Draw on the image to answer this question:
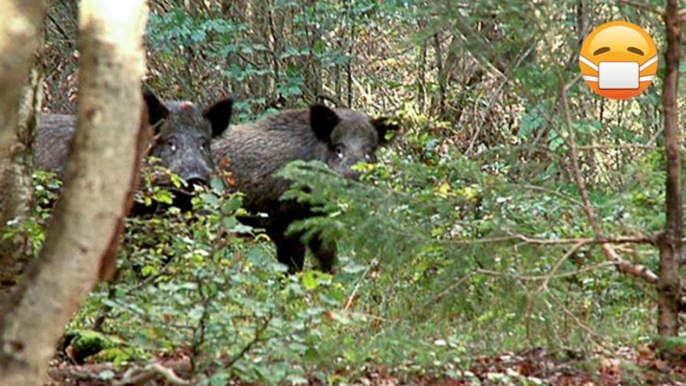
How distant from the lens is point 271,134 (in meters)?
12.2

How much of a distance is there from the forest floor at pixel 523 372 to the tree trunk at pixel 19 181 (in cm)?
52

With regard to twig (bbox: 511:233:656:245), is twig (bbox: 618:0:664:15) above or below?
above

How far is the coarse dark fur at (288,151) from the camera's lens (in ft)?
37.8

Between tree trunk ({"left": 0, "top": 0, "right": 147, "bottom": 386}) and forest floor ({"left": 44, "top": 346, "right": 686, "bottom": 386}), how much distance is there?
142cm

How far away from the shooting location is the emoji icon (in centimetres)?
716

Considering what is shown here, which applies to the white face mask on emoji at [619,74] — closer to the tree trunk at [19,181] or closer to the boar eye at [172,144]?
the tree trunk at [19,181]

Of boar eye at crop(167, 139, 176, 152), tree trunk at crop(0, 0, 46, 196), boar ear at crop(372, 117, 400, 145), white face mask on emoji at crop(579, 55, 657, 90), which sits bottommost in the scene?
tree trunk at crop(0, 0, 46, 196)

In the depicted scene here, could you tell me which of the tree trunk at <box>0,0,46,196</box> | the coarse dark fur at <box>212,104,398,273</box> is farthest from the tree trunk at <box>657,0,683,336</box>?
the coarse dark fur at <box>212,104,398,273</box>

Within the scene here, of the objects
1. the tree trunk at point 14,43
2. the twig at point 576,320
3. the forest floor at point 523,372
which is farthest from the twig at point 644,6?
the tree trunk at point 14,43

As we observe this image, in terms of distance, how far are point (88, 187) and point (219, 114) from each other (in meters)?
7.99

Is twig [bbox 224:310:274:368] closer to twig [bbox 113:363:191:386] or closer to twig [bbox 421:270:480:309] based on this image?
twig [bbox 113:363:191:386]

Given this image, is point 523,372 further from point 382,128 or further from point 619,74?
point 382,128

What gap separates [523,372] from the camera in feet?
19.7

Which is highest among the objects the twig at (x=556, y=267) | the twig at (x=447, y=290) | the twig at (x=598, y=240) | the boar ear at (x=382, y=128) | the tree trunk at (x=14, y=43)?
the boar ear at (x=382, y=128)
